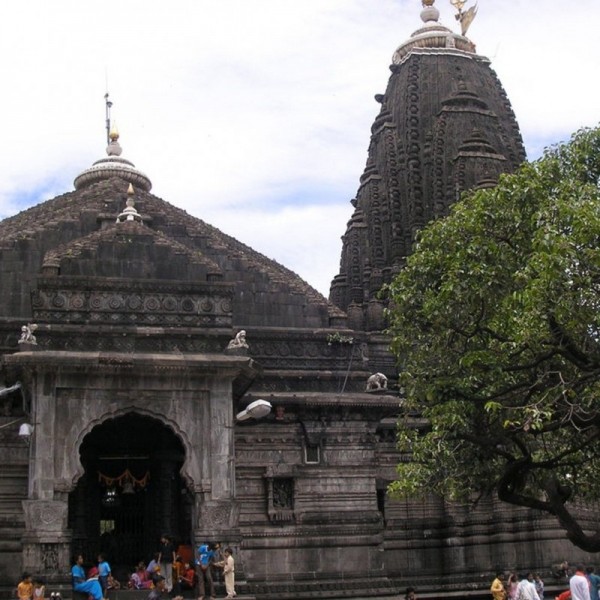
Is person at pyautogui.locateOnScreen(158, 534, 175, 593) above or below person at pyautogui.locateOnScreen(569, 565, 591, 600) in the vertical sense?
above

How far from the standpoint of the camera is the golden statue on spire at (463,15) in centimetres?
5459

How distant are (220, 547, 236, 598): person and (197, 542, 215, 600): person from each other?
0.31 metres

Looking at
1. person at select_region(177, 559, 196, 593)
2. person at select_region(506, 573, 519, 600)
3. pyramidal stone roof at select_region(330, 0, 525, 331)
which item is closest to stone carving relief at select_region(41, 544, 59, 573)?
person at select_region(177, 559, 196, 593)

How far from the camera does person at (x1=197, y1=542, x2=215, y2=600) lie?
872 inches

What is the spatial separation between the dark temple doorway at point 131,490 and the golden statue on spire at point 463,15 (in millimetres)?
34284

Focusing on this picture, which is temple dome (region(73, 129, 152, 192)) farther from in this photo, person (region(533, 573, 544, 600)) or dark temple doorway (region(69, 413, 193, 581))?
person (region(533, 573, 544, 600))

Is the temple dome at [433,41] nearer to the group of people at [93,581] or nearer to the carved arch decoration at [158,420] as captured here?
the carved arch decoration at [158,420]

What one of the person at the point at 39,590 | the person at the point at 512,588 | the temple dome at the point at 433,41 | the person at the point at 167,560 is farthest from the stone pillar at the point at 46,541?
the temple dome at the point at 433,41

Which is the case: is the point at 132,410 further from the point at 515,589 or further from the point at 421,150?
the point at 421,150

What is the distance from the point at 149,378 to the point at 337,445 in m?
6.70

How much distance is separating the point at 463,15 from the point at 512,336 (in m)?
38.6

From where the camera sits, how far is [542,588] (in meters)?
28.2

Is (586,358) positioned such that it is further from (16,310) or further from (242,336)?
(16,310)

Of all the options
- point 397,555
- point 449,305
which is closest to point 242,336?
point 449,305
